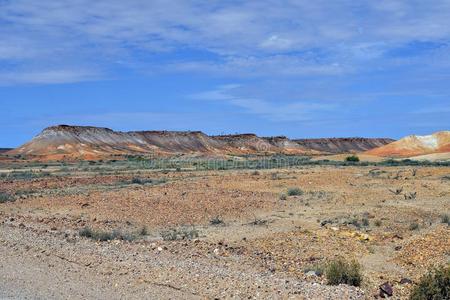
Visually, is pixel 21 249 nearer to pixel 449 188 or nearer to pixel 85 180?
pixel 449 188

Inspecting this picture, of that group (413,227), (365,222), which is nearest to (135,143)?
(365,222)

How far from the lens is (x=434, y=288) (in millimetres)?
9555

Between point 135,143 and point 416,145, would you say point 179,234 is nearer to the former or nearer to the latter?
point 416,145

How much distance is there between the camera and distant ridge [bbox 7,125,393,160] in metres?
141

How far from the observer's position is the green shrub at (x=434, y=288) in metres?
9.51

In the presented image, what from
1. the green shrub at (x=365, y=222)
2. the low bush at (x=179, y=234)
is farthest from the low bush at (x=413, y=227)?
the low bush at (x=179, y=234)

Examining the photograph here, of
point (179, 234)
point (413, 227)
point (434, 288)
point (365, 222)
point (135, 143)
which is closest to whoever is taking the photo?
point (434, 288)

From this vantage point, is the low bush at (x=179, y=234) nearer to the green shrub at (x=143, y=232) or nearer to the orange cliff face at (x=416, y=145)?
the green shrub at (x=143, y=232)

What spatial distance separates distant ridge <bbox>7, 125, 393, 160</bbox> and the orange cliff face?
37.4m

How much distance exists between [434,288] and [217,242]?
845cm

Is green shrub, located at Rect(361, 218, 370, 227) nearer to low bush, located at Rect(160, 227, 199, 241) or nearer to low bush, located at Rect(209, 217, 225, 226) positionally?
low bush, located at Rect(209, 217, 225, 226)

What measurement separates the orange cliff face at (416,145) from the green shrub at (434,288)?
11540 cm

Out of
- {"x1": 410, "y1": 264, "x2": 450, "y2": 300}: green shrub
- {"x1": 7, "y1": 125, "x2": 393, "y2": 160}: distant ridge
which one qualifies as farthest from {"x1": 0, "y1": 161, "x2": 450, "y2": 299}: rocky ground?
{"x1": 7, "y1": 125, "x2": 393, "y2": 160}: distant ridge

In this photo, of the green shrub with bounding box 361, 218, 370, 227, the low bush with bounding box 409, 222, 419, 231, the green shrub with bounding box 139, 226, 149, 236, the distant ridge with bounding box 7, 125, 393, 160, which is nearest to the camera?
the green shrub with bounding box 139, 226, 149, 236
